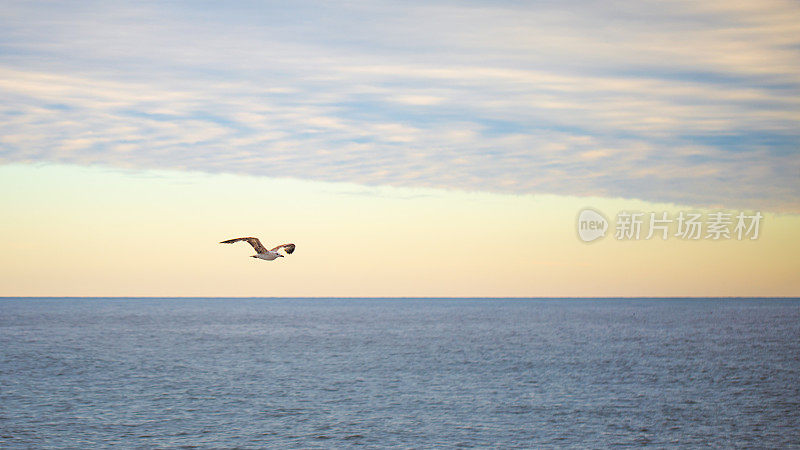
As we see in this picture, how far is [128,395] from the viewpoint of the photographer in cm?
8300

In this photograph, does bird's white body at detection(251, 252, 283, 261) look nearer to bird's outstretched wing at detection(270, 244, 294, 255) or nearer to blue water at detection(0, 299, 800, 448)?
bird's outstretched wing at detection(270, 244, 294, 255)

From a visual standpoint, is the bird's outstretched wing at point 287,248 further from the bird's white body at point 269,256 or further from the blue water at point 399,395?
the blue water at point 399,395

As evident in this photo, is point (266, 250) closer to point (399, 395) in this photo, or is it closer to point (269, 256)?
point (269, 256)

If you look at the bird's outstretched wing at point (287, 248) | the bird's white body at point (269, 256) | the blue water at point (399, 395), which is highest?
the bird's outstretched wing at point (287, 248)

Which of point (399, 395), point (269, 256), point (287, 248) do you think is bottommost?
point (399, 395)

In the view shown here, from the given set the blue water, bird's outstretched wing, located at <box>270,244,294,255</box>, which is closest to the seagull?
bird's outstretched wing, located at <box>270,244,294,255</box>

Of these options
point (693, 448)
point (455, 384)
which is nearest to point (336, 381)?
point (455, 384)

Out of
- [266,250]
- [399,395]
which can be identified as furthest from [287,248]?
[399,395]

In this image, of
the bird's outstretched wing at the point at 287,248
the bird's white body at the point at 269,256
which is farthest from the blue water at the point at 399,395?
the bird's white body at the point at 269,256

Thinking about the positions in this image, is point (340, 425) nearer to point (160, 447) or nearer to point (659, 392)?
point (160, 447)

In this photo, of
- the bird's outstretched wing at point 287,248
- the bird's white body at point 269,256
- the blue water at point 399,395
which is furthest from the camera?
the blue water at point 399,395

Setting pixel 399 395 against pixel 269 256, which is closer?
A: pixel 269 256

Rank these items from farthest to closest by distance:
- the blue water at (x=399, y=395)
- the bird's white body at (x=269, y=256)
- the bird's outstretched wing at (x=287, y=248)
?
1. the blue water at (x=399, y=395)
2. the bird's outstretched wing at (x=287, y=248)
3. the bird's white body at (x=269, y=256)

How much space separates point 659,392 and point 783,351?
60.4 meters
